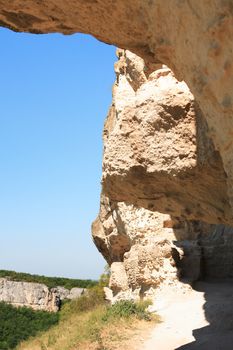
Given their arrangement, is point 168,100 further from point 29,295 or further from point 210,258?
point 29,295

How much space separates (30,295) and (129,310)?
1715 centimetres

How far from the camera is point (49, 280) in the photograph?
97.4 feet

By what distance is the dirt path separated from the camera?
850 centimetres

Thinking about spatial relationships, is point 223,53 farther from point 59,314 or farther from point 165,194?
point 59,314

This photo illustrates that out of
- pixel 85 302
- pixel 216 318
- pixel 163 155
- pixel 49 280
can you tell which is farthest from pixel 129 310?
pixel 49 280

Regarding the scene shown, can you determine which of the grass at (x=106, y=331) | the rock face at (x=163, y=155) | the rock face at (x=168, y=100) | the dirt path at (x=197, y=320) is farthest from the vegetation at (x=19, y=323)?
the rock face at (x=168, y=100)

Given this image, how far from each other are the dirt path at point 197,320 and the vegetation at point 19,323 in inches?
494

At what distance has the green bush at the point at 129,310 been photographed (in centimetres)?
1086

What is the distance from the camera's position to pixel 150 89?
5680 mm

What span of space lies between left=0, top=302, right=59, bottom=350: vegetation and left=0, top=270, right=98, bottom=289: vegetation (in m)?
3.17

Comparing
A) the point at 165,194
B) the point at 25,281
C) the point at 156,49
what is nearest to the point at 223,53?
the point at 156,49

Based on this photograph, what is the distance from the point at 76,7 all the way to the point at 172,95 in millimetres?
1424

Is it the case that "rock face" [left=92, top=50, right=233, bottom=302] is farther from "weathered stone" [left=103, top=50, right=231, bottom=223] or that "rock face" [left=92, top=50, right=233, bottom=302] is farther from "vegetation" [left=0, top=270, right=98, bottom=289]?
"vegetation" [left=0, top=270, right=98, bottom=289]

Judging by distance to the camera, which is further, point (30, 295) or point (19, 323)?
point (30, 295)
